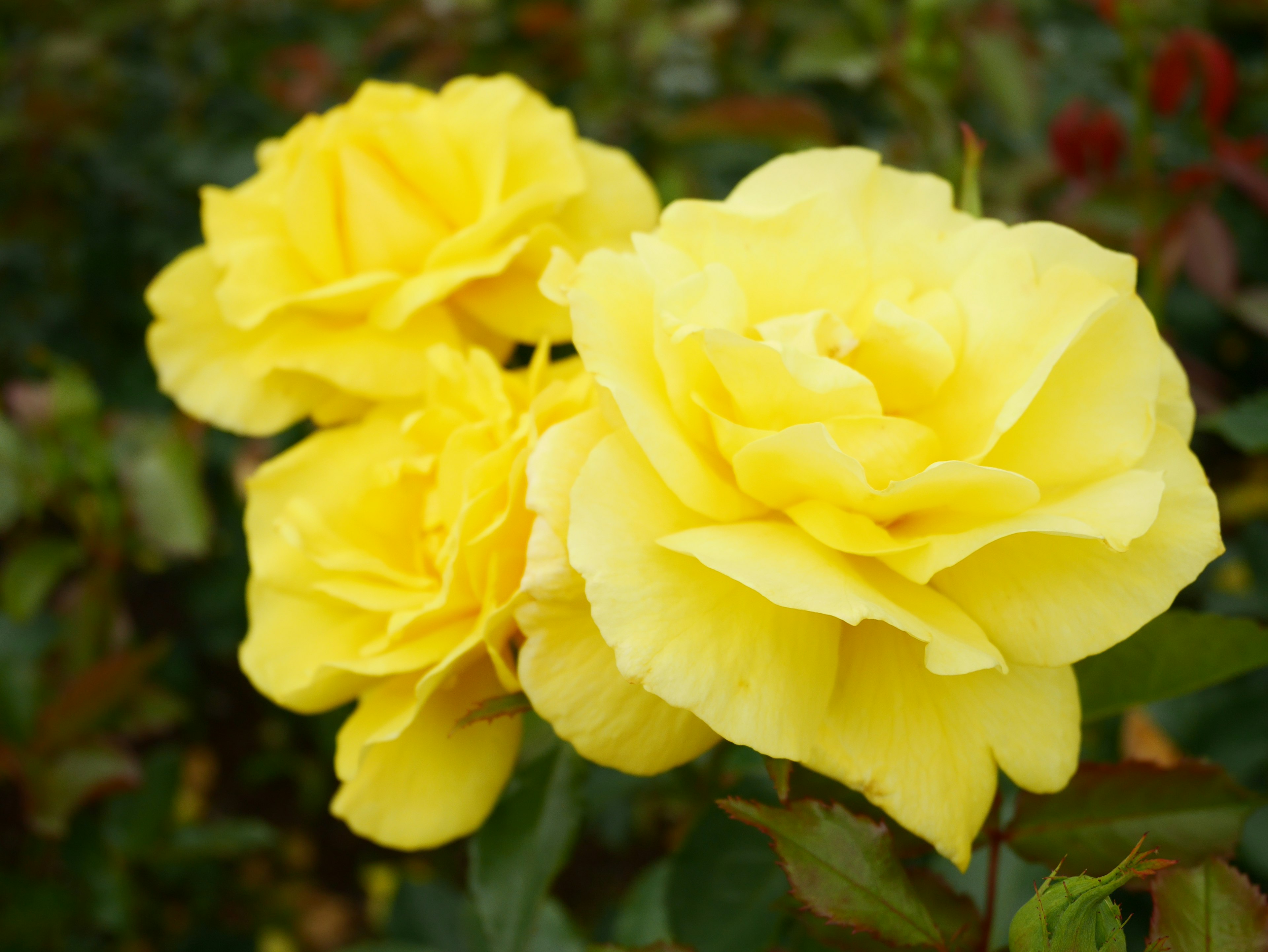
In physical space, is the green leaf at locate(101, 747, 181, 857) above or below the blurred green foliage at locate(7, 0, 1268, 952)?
below

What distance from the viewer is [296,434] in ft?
3.71

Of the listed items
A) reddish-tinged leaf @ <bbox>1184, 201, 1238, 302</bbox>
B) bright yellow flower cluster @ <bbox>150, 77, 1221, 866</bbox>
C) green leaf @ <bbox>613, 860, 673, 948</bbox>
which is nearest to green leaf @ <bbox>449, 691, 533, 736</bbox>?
bright yellow flower cluster @ <bbox>150, 77, 1221, 866</bbox>

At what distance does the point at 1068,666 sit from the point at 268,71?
5.51ft

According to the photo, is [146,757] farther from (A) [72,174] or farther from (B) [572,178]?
(B) [572,178]

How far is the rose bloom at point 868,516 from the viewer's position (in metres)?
0.47

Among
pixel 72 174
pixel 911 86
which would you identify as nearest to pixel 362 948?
pixel 911 86

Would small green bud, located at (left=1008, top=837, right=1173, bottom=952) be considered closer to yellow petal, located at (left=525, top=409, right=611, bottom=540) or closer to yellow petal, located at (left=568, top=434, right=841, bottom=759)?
yellow petal, located at (left=568, top=434, right=841, bottom=759)

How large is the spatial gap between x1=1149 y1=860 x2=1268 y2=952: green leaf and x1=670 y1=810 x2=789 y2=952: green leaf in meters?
0.28

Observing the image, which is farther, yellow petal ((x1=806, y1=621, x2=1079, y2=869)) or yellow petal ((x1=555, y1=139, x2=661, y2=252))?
yellow petal ((x1=555, y1=139, x2=661, y2=252))

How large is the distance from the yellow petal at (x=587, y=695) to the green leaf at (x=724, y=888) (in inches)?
10.0

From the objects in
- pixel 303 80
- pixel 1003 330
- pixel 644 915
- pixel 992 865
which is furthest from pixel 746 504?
pixel 303 80

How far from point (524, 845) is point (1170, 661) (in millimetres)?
445

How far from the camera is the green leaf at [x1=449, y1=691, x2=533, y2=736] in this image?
548 millimetres

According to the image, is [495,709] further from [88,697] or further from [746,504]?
[88,697]
